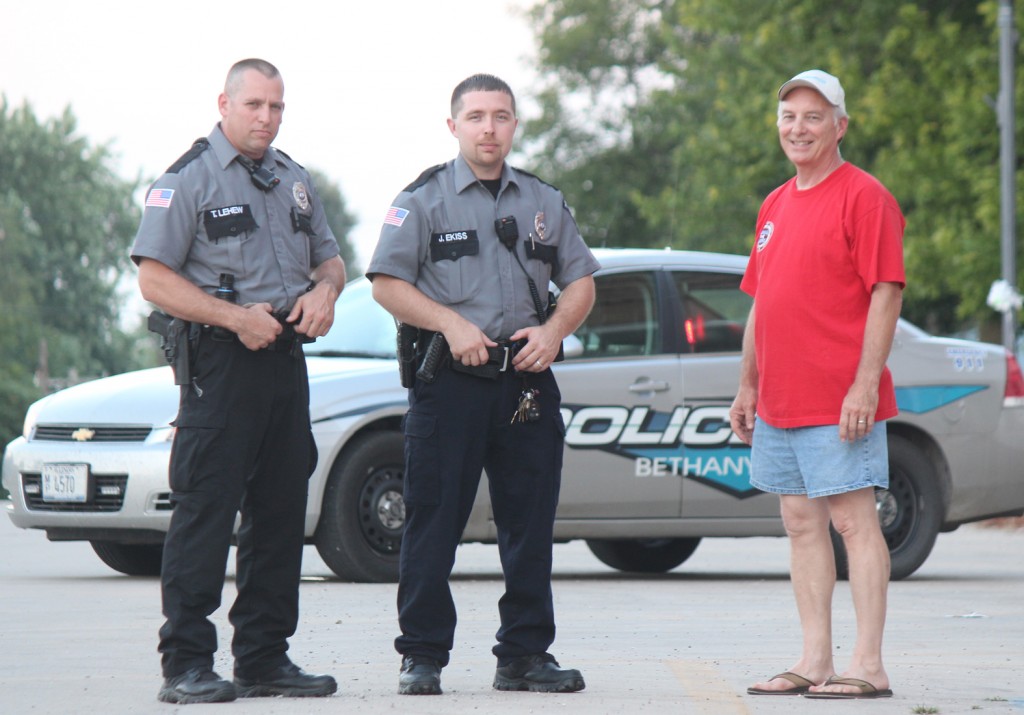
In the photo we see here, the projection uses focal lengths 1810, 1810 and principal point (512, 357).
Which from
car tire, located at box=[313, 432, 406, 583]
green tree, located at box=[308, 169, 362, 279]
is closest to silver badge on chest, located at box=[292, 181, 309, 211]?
car tire, located at box=[313, 432, 406, 583]

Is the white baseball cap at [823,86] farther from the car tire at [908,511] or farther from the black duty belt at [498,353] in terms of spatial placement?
the car tire at [908,511]

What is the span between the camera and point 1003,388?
33.5ft

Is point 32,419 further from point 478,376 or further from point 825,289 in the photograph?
point 825,289

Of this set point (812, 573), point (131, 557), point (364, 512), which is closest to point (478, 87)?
point (812, 573)

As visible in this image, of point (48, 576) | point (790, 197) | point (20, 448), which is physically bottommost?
point (48, 576)

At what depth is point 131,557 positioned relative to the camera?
9.94 metres

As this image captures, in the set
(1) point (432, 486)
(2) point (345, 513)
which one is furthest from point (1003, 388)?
(1) point (432, 486)

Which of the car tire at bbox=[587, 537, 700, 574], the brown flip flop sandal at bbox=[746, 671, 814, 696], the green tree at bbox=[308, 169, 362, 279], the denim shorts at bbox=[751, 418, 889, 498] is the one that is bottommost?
the car tire at bbox=[587, 537, 700, 574]

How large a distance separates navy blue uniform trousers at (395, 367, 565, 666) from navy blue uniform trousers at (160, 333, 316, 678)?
36cm

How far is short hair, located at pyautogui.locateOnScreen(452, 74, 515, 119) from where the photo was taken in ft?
18.7

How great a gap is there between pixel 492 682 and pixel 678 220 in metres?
29.9

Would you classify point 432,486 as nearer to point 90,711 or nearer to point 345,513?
point 90,711

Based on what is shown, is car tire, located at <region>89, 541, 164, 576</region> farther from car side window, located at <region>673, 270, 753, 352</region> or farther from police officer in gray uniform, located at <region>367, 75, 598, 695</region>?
police officer in gray uniform, located at <region>367, 75, 598, 695</region>

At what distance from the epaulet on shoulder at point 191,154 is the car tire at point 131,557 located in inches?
185
